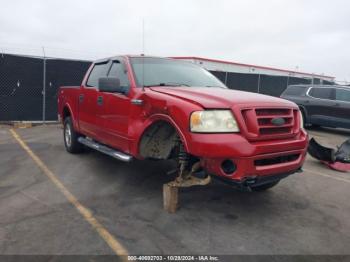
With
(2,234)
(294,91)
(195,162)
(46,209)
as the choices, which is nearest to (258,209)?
(195,162)

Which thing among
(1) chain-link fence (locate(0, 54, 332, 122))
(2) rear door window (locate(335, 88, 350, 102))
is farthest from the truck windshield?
(2) rear door window (locate(335, 88, 350, 102))

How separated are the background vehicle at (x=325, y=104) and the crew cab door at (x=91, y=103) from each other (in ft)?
27.6

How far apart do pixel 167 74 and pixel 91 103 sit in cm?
153

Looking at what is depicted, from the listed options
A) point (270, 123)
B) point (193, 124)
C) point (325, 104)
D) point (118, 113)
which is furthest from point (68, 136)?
point (325, 104)

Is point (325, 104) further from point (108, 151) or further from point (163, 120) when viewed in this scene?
point (163, 120)

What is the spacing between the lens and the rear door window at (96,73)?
6157 millimetres

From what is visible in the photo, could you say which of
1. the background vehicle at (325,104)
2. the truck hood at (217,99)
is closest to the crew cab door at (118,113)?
Answer: the truck hood at (217,99)

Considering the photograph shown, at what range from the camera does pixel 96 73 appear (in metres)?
6.49

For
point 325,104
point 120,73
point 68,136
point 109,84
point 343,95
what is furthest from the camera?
point 325,104

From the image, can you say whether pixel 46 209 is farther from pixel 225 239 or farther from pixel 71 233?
pixel 225 239

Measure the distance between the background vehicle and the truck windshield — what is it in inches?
301

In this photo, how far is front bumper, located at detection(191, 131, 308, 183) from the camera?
11.9ft

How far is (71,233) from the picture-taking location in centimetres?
370

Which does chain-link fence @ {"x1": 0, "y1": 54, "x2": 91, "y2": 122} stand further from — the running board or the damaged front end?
the damaged front end
